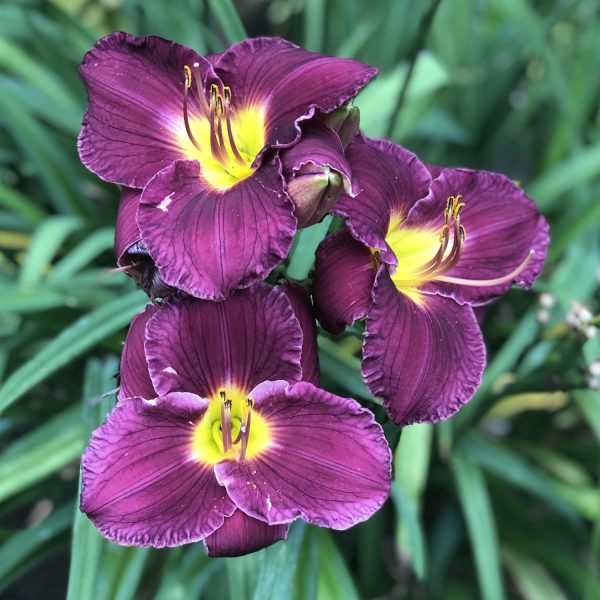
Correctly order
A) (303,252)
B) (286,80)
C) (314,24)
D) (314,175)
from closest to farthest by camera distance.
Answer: (314,175) < (286,80) < (303,252) < (314,24)

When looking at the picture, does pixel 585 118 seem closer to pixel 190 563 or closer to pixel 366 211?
pixel 366 211

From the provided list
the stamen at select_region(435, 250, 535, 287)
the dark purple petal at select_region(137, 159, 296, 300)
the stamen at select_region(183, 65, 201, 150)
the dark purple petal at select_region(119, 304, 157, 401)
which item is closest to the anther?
the stamen at select_region(183, 65, 201, 150)

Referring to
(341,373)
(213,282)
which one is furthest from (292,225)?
(341,373)

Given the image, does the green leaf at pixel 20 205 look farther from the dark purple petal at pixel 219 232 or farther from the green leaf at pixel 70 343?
the dark purple petal at pixel 219 232

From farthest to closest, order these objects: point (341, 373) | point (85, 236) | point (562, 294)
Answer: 1. point (85, 236)
2. point (562, 294)
3. point (341, 373)

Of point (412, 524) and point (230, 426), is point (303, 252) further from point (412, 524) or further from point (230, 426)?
point (412, 524)

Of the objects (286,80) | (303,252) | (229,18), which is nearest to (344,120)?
(286,80)

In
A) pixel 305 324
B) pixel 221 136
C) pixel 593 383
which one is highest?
pixel 221 136

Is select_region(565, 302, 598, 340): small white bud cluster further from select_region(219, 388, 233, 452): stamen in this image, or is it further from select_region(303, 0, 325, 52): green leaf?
select_region(303, 0, 325, 52): green leaf
